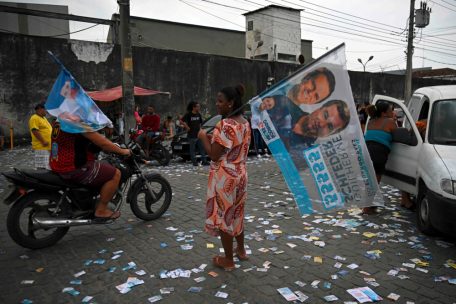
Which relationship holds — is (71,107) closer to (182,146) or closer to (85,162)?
(85,162)

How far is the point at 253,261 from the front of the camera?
4164 mm

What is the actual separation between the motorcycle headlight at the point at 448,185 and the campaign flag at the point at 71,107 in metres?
4.07

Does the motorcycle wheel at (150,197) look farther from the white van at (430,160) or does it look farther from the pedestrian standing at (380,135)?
the white van at (430,160)

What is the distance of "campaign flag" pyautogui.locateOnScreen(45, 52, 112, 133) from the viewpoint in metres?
4.32

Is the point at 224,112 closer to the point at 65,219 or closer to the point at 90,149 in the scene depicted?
the point at 90,149

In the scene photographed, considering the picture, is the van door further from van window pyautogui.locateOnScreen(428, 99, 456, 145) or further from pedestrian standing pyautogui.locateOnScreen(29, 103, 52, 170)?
pedestrian standing pyautogui.locateOnScreen(29, 103, 52, 170)

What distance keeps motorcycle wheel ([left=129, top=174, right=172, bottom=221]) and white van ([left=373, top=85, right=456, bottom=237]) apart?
12.1 feet

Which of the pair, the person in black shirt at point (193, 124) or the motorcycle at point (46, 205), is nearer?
the motorcycle at point (46, 205)

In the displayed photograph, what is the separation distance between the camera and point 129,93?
11758 mm

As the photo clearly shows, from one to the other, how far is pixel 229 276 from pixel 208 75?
59.9 ft

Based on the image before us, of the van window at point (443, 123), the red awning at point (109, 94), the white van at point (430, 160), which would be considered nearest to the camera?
the white van at point (430, 160)

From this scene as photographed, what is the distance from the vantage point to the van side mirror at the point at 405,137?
5484 mm

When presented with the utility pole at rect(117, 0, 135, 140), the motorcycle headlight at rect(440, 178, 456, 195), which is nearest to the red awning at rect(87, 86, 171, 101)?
the utility pole at rect(117, 0, 135, 140)

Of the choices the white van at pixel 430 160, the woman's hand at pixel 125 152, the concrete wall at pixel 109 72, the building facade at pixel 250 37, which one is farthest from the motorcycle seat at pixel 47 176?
the building facade at pixel 250 37
